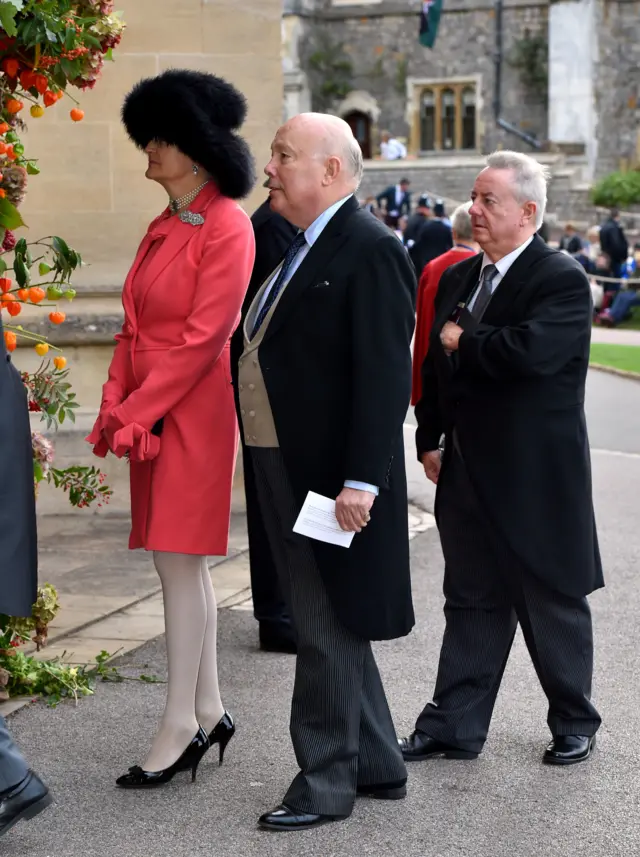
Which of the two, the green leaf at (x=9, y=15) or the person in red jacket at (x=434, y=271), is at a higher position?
the green leaf at (x=9, y=15)

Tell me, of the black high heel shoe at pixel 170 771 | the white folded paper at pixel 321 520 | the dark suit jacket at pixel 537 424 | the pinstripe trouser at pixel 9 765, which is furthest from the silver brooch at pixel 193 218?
the pinstripe trouser at pixel 9 765

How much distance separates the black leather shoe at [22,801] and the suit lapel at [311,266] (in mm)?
1259

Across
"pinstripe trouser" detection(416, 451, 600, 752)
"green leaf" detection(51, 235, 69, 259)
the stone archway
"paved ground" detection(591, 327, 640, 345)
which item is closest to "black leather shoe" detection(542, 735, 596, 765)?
"pinstripe trouser" detection(416, 451, 600, 752)

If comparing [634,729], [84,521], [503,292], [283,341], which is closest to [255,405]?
[283,341]

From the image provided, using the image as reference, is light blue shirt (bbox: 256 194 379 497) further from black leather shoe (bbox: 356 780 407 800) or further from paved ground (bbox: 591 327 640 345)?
paved ground (bbox: 591 327 640 345)

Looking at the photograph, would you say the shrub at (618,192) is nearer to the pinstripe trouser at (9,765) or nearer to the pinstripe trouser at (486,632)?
the pinstripe trouser at (486,632)

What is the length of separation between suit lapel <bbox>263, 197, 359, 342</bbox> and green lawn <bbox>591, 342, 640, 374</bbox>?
519 inches

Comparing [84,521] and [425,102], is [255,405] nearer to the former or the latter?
[84,521]

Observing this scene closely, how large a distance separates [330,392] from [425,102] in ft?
152

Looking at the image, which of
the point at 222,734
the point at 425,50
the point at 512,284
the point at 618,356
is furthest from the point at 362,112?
the point at 222,734

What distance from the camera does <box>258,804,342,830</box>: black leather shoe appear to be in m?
3.94

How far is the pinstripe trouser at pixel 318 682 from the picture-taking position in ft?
13.1

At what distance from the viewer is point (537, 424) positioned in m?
4.46

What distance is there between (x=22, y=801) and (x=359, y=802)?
0.97m
